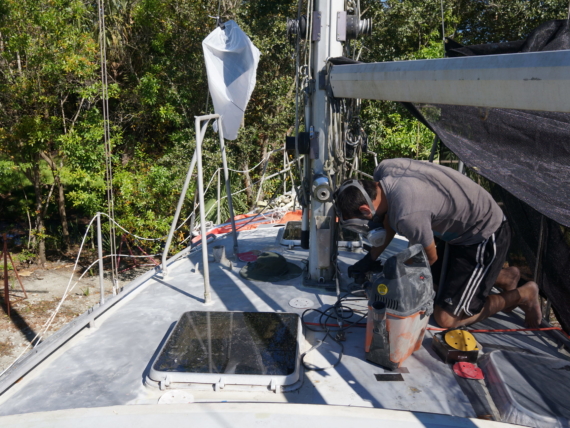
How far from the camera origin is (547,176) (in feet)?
7.66

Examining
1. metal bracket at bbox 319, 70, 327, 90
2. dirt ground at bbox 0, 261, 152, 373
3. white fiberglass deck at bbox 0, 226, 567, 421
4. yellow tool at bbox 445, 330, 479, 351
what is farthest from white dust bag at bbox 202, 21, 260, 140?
dirt ground at bbox 0, 261, 152, 373

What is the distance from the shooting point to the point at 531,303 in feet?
9.60

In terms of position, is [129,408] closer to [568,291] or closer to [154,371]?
[154,371]

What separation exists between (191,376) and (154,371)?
199 millimetres

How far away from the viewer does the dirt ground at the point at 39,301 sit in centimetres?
936

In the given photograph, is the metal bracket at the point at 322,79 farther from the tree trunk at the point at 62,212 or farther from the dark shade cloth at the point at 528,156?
the tree trunk at the point at 62,212

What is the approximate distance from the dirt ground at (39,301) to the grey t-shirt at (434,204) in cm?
845

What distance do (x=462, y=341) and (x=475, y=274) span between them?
0.53 metres

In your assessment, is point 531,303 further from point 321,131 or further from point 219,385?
point 219,385

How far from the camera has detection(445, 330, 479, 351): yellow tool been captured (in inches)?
96.2

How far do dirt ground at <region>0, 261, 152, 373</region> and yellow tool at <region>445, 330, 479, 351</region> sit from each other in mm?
8492

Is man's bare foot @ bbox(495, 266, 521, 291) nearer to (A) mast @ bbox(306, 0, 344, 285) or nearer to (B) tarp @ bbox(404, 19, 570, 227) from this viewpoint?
(B) tarp @ bbox(404, 19, 570, 227)

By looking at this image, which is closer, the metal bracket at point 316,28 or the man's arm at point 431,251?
the man's arm at point 431,251

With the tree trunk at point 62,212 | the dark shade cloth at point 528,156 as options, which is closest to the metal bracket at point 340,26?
the dark shade cloth at point 528,156
